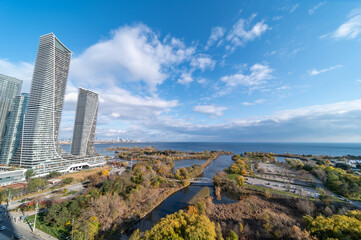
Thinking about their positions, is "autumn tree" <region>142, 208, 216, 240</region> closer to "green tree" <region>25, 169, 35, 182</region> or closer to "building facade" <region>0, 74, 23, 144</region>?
"green tree" <region>25, 169, 35, 182</region>

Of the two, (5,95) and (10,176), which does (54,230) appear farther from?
(5,95)

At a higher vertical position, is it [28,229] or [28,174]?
[28,174]

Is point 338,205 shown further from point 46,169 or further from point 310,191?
point 46,169

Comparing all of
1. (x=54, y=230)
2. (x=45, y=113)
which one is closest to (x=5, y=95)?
(x=45, y=113)

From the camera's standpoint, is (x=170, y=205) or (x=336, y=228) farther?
(x=170, y=205)

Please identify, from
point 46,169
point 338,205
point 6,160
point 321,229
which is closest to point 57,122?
point 46,169

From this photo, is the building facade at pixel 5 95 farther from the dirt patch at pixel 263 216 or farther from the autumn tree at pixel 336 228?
the autumn tree at pixel 336 228

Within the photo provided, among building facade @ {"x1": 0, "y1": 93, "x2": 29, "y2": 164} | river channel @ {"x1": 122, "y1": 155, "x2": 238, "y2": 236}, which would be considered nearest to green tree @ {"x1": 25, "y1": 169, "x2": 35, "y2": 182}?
building facade @ {"x1": 0, "y1": 93, "x2": 29, "y2": 164}
